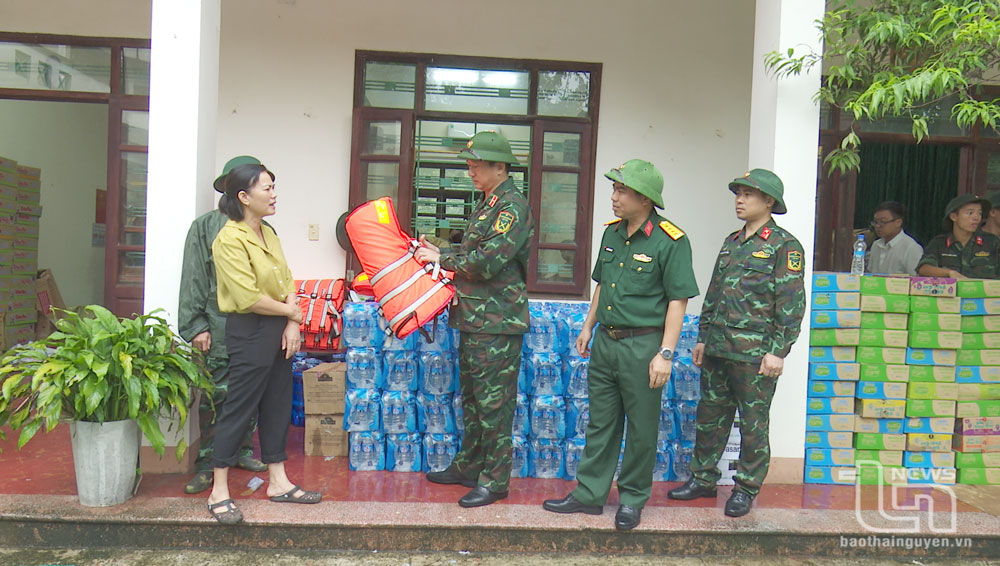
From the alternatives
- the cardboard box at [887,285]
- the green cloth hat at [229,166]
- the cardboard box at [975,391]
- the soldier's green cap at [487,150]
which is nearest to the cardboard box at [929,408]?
the cardboard box at [975,391]

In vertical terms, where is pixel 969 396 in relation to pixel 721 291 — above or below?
below

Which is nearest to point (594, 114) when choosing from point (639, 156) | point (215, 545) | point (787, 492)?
point (639, 156)

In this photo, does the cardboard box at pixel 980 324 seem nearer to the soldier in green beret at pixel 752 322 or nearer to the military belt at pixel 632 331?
the soldier in green beret at pixel 752 322

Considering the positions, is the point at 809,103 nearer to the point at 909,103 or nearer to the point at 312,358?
the point at 909,103

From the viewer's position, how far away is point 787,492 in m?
4.06

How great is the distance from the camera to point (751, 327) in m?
3.57

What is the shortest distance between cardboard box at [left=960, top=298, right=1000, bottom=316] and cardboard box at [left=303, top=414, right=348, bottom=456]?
12.8 ft

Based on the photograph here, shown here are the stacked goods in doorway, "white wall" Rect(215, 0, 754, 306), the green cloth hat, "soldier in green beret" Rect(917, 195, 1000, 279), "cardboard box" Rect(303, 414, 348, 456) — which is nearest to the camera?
the green cloth hat

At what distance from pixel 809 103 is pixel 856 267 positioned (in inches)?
45.6

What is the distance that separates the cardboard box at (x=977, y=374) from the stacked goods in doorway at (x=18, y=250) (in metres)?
7.50

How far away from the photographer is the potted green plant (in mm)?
3367

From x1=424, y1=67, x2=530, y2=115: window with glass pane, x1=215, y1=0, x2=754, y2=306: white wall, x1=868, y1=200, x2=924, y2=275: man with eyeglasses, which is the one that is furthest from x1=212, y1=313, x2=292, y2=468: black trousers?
x1=868, y1=200, x2=924, y2=275: man with eyeglasses

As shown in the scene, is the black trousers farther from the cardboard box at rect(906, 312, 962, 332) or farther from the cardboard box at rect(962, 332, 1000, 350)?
the cardboard box at rect(962, 332, 1000, 350)

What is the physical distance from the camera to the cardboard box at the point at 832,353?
163 inches
